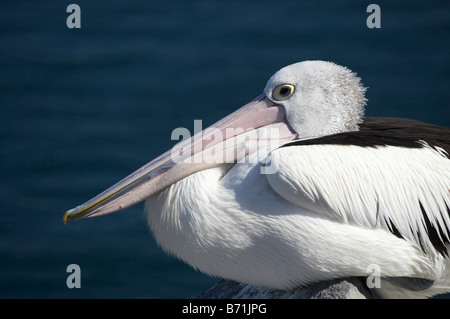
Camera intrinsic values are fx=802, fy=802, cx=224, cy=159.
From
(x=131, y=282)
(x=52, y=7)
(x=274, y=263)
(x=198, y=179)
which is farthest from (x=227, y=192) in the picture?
(x=52, y=7)

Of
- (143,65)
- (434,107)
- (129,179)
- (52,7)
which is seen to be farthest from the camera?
(52,7)

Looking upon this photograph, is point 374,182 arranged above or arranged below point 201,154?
below

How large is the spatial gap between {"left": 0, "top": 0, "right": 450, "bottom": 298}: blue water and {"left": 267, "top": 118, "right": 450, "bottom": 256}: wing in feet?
9.26

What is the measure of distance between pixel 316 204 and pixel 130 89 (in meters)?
4.25

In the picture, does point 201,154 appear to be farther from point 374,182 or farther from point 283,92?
point 374,182

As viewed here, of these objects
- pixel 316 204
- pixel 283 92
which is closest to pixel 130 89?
pixel 283 92

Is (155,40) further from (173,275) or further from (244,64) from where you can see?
(173,275)

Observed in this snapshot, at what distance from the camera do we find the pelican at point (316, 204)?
13.1 ft

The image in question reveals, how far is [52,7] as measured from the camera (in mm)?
8641

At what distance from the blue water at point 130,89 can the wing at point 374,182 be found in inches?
A: 111

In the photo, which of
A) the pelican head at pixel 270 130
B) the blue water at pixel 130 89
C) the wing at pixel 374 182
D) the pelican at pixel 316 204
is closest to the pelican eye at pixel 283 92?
the pelican head at pixel 270 130

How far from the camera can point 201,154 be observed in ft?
14.3
